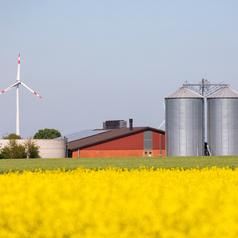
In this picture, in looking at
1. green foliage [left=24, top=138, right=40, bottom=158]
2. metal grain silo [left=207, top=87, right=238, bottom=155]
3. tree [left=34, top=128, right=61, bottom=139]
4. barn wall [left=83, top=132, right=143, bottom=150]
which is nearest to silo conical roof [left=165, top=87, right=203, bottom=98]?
metal grain silo [left=207, top=87, right=238, bottom=155]

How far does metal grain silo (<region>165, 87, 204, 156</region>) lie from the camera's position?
5778 cm

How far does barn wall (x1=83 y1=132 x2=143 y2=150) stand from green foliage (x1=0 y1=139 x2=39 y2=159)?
9.36 metres

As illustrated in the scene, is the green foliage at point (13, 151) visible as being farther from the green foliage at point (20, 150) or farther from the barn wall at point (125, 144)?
the barn wall at point (125, 144)

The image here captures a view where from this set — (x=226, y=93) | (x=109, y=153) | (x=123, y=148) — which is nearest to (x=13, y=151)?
(x=109, y=153)

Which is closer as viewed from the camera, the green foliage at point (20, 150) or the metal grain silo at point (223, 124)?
the metal grain silo at point (223, 124)

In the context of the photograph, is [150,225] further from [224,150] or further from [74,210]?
[224,150]

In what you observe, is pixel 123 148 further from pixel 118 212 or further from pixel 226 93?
pixel 118 212

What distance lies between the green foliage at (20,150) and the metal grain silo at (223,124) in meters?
28.3

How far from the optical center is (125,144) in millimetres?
66125

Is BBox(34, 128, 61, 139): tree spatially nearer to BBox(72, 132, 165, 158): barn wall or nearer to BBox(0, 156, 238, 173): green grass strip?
BBox(72, 132, 165, 158): barn wall

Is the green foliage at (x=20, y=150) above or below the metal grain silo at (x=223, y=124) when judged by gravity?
below

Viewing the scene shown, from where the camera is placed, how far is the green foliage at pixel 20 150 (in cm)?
6147

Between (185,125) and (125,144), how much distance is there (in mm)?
12700

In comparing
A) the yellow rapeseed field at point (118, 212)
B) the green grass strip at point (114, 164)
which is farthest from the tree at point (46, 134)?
the yellow rapeseed field at point (118, 212)
